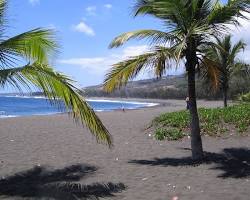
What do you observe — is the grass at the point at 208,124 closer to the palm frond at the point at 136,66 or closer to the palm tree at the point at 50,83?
→ the palm frond at the point at 136,66

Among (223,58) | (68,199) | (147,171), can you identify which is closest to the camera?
(68,199)

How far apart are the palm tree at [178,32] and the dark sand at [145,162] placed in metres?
1.90

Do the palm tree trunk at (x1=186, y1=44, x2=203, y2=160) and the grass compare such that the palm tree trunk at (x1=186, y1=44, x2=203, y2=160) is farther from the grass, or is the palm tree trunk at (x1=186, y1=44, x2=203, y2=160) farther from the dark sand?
the grass

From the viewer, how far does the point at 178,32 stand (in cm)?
1167

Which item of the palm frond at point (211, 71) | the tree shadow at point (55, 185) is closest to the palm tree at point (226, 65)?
the palm frond at point (211, 71)

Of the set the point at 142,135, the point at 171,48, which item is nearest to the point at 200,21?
the point at 171,48

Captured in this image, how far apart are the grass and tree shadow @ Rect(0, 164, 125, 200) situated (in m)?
5.54

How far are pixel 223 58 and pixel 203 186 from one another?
61.5ft

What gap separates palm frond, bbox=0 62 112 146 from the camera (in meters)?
7.02

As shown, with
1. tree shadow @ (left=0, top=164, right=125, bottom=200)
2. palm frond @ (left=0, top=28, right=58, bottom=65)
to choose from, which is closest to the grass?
tree shadow @ (left=0, top=164, right=125, bottom=200)

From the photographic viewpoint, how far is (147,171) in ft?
36.6

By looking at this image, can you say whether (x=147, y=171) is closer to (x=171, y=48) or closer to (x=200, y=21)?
(x=171, y=48)

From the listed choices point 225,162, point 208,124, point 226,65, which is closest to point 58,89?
point 225,162

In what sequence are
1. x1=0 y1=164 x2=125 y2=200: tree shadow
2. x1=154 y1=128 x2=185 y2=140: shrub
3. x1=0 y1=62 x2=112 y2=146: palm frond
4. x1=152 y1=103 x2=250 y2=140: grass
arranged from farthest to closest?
x1=152 y1=103 x2=250 y2=140: grass
x1=154 y1=128 x2=185 y2=140: shrub
x1=0 y1=164 x2=125 y2=200: tree shadow
x1=0 y1=62 x2=112 y2=146: palm frond
